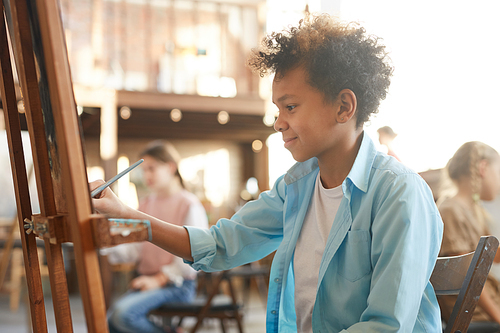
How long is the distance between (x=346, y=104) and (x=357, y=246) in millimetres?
355

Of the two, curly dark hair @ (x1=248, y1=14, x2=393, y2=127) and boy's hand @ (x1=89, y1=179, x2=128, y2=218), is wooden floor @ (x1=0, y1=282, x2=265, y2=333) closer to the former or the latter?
boy's hand @ (x1=89, y1=179, x2=128, y2=218)

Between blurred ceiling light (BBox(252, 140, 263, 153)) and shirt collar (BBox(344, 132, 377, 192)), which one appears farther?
blurred ceiling light (BBox(252, 140, 263, 153))

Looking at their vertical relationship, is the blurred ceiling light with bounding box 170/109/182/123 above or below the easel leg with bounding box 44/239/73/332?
above

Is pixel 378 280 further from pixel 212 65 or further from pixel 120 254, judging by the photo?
pixel 212 65

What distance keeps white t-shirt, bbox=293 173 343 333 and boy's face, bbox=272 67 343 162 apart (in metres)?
0.14

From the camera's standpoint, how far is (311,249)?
3.69 feet

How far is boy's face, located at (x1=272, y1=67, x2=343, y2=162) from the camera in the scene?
1050 mm

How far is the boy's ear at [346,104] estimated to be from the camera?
1.06m

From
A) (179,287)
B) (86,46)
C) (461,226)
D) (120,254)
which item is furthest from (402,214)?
(86,46)

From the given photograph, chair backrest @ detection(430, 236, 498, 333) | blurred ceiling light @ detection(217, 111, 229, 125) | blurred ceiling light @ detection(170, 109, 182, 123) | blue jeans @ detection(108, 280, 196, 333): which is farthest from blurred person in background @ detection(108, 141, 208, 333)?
blurred ceiling light @ detection(217, 111, 229, 125)

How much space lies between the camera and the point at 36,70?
32.2 inches

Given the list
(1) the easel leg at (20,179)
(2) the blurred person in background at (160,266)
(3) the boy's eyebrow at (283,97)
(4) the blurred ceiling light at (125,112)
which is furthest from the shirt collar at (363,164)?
(4) the blurred ceiling light at (125,112)

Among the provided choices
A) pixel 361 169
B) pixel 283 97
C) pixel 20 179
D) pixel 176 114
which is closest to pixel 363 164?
pixel 361 169

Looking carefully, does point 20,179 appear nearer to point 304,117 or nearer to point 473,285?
point 304,117
